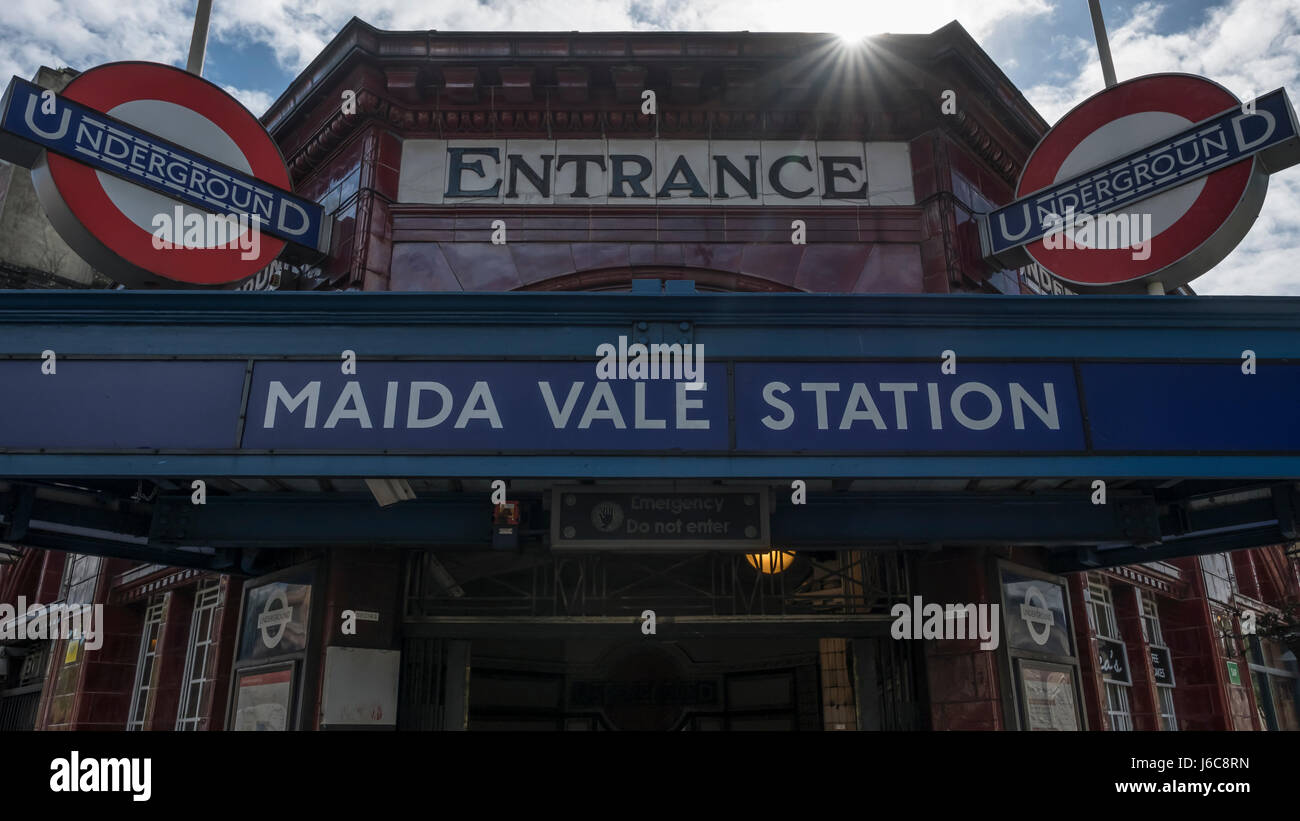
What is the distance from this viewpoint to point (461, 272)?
8672 mm

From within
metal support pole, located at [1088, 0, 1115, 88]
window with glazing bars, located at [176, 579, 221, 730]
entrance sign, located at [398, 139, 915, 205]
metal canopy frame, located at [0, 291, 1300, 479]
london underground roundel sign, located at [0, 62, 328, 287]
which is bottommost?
window with glazing bars, located at [176, 579, 221, 730]

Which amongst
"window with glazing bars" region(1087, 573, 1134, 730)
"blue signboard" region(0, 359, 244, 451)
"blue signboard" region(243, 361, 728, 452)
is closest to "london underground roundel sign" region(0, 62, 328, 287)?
→ "blue signboard" region(0, 359, 244, 451)

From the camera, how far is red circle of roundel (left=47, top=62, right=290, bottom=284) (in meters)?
6.35

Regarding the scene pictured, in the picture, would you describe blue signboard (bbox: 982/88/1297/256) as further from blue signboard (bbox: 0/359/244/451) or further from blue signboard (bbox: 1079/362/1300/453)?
blue signboard (bbox: 0/359/244/451)

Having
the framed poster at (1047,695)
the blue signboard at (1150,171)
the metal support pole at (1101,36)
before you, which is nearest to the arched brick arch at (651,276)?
the blue signboard at (1150,171)

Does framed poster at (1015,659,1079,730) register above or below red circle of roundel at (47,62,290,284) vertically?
below

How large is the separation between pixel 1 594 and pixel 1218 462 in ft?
62.8

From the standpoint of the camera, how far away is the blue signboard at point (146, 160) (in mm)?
6039

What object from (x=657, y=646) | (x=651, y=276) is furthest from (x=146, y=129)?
(x=657, y=646)

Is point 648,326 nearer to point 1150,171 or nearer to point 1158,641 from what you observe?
point 1150,171

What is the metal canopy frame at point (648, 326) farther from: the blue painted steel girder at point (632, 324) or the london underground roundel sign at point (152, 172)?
the london underground roundel sign at point (152, 172)

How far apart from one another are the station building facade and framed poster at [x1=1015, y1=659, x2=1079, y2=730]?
2 cm
